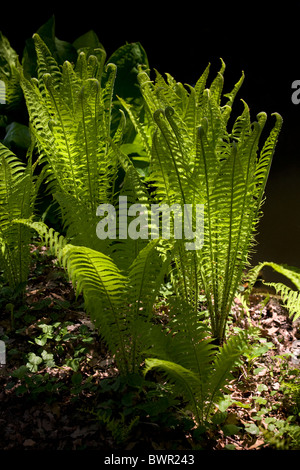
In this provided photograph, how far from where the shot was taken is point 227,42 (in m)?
4.48

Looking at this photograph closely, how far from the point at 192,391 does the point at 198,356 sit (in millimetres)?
128

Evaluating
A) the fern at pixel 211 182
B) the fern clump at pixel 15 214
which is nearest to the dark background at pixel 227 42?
the fern at pixel 211 182

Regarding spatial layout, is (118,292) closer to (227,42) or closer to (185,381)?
(185,381)

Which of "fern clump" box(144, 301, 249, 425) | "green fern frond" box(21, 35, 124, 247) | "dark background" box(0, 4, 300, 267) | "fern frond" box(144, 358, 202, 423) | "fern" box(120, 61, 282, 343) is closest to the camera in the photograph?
"fern frond" box(144, 358, 202, 423)

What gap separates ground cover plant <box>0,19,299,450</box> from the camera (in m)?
1.57

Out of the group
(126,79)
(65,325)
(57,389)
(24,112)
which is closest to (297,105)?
(126,79)

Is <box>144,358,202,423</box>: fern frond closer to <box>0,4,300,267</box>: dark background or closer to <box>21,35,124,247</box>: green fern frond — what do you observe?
<box>21,35,124,247</box>: green fern frond

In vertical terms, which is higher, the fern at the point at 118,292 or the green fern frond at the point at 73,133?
the green fern frond at the point at 73,133

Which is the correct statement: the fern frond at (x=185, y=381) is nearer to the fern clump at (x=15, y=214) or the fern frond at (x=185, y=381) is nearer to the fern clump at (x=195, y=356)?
the fern clump at (x=195, y=356)

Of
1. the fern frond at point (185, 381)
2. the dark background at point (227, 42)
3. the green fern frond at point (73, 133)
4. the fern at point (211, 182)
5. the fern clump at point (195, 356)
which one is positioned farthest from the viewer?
the dark background at point (227, 42)

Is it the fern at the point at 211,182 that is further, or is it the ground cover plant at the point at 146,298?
the fern at the point at 211,182

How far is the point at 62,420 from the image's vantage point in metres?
1.64

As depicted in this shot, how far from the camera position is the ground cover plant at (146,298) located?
61.6 inches

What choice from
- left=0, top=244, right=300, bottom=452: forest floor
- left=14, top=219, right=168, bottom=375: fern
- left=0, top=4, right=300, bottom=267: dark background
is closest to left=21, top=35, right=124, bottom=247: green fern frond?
Answer: left=14, top=219, right=168, bottom=375: fern
